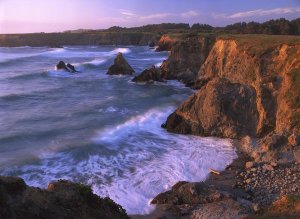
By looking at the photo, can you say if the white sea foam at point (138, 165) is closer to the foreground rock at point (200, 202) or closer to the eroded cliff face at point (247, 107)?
the foreground rock at point (200, 202)

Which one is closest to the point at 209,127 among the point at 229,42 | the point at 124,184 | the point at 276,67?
the point at 276,67

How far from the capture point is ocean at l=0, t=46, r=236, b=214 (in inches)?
616

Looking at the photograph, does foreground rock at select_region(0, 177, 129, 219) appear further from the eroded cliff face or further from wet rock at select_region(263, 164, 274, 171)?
the eroded cliff face

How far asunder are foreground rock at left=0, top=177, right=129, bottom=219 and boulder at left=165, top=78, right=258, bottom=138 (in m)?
14.3

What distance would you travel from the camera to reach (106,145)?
65.9 feet

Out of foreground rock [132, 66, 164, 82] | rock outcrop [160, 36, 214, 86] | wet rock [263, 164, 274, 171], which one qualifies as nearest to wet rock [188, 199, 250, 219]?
wet rock [263, 164, 274, 171]

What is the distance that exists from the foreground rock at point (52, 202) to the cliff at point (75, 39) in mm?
117244

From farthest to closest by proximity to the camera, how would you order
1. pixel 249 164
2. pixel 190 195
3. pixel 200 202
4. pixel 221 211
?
pixel 249 164
pixel 190 195
pixel 200 202
pixel 221 211

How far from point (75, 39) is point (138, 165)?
137389 millimetres

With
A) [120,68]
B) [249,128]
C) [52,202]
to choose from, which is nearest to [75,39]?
[120,68]

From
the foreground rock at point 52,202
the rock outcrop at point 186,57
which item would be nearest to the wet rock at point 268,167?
the foreground rock at point 52,202

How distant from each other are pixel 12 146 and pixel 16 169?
11.6 ft

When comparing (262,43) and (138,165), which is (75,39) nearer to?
(262,43)

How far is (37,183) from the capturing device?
15.3 meters
